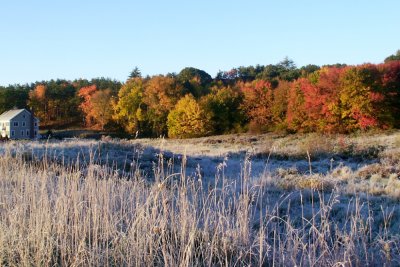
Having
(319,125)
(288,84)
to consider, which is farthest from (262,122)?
Answer: (319,125)

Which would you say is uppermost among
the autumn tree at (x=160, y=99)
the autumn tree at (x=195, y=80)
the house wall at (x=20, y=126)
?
the autumn tree at (x=195, y=80)

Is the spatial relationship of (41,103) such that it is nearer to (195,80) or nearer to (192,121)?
(195,80)

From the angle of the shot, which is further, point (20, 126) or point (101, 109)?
point (101, 109)

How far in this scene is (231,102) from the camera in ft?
183

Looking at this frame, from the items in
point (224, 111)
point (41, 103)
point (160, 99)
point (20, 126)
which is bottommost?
point (20, 126)

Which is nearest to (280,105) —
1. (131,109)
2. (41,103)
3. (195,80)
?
(195,80)

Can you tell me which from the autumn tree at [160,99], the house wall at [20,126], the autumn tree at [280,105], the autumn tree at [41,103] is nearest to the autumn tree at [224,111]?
the autumn tree at [280,105]

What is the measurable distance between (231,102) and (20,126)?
29.5 m

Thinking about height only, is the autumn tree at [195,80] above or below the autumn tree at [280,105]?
above

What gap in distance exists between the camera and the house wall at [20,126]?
5667 centimetres

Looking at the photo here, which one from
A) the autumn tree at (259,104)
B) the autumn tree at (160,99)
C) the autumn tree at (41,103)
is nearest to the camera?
the autumn tree at (259,104)

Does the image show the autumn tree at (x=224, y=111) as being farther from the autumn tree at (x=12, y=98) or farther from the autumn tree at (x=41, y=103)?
the autumn tree at (x=12, y=98)

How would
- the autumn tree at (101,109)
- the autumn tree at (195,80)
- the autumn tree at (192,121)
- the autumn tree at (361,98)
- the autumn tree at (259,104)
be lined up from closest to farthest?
the autumn tree at (361,98) < the autumn tree at (259,104) < the autumn tree at (192,121) < the autumn tree at (195,80) < the autumn tree at (101,109)

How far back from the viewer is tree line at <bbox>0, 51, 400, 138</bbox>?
41.8 meters
